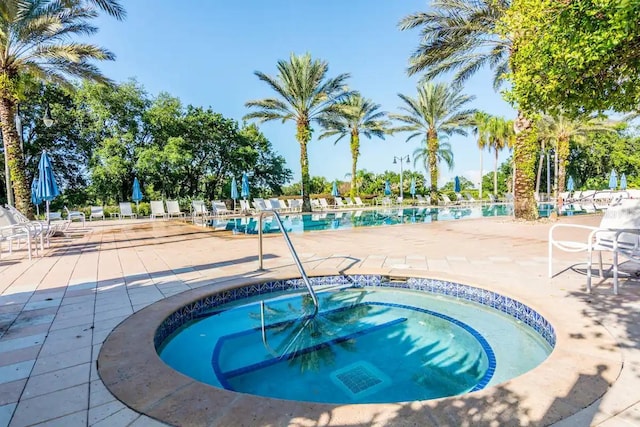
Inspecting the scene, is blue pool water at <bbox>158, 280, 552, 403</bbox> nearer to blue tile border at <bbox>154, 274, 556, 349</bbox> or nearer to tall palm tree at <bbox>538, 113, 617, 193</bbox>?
blue tile border at <bbox>154, 274, 556, 349</bbox>

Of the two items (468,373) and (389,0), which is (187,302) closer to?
(468,373)

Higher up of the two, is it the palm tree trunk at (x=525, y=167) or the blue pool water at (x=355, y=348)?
the palm tree trunk at (x=525, y=167)

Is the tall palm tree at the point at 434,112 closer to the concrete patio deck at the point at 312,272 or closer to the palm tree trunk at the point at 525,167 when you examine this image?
the palm tree trunk at the point at 525,167

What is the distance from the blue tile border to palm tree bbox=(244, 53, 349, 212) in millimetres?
16579

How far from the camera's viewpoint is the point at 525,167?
11.5 metres

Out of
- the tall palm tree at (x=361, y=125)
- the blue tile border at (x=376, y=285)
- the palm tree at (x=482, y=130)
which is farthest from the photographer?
the palm tree at (x=482, y=130)

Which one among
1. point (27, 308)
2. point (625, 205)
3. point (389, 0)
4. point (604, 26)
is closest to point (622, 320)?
point (625, 205)

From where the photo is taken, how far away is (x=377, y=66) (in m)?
20.1

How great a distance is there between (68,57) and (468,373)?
13.2m

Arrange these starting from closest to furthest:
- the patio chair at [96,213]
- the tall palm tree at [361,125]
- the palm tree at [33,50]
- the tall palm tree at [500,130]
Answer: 1. the palm tree at [33,50]
2. the patio chair at [96,213]
3. the tall palm tree at [361,125]
4. the tall palm tree at [500,130]

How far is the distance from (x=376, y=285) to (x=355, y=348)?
176 cm

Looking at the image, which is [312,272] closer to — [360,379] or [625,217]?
[360,379]

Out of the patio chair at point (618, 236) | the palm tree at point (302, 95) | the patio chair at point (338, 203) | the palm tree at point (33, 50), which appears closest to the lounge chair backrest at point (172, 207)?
the palm tree at point (302, 95)

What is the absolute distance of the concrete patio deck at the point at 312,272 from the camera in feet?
5.33
